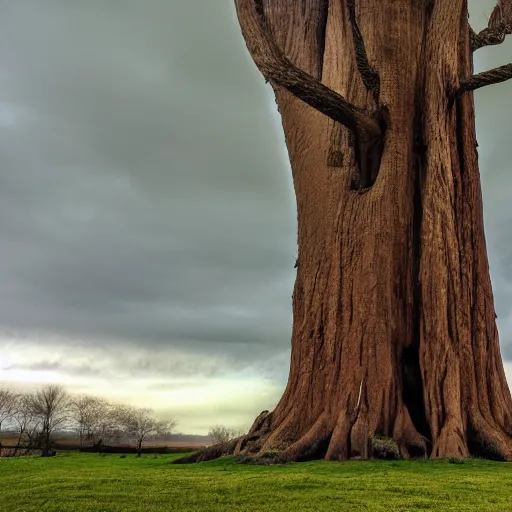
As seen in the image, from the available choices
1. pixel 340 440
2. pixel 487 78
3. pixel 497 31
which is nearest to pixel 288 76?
pixel 487 78

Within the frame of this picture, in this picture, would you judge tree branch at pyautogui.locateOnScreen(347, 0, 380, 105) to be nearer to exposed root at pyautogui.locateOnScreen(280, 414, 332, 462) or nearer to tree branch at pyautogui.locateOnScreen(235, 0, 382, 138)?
tree branch at pyautogui.locateOnScreen(235, 0, 382, 138)

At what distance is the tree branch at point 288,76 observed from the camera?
10.6 meters

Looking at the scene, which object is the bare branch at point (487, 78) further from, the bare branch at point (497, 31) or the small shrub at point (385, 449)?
the small shrub at point (385, 449)

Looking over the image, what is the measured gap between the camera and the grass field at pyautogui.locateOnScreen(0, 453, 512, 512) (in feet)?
17.5

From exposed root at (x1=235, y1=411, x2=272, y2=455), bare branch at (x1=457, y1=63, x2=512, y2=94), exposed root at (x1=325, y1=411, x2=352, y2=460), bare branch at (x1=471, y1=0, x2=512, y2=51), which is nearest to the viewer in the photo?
exposed root at (x1=325, y1=411, x2=352, y2=460)

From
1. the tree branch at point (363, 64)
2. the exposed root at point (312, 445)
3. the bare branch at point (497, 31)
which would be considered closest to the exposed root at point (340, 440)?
the exposed root at point (312, 445)

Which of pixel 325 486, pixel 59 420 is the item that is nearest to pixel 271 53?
pixel 325 486

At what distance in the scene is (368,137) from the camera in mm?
12555

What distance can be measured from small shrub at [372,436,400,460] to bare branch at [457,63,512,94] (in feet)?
25.6

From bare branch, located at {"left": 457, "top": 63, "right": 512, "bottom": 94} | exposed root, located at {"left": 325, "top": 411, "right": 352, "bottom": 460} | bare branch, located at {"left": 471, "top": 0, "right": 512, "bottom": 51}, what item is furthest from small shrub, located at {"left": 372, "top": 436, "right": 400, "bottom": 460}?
bare branch, located at {"left": 471, "top": 0, "right": 512, "bottom": 51}

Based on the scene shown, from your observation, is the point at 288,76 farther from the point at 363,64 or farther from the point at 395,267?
the point at 395,267

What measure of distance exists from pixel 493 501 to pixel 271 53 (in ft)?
27.6

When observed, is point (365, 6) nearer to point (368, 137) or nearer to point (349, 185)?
point (368, 137)

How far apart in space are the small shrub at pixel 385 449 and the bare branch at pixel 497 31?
11.1 metres
